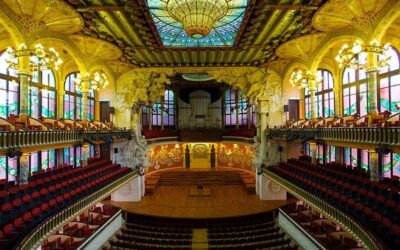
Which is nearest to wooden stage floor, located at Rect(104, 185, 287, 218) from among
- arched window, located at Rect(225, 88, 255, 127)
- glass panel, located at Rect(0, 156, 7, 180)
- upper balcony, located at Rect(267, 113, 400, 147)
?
upper balcony, located at Rect(267, 113, 400, 147)

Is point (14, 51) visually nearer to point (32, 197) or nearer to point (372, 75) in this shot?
point (32, 197)

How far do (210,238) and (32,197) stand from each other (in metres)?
7.65

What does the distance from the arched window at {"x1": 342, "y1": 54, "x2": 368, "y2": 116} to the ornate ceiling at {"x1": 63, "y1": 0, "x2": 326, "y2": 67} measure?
13.7 feet

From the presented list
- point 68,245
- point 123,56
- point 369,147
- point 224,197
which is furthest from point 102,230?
point 369,147

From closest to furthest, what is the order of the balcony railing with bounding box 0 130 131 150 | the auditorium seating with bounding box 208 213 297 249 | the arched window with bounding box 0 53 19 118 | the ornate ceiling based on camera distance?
the balcony railing with bounding box 0 130 131 150 < the ornate ceiling < the auditorium seating with bounding box 208 213 297 249 < the arched window with bounding box 0 53 19 118

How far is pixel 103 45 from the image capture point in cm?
1444

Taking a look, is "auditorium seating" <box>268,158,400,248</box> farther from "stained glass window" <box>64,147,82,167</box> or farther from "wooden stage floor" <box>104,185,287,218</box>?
"stained glass window" <box>64,147,82,167</box>

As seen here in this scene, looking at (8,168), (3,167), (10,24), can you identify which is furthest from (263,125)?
(10,24)

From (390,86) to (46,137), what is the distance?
1431 centimetres

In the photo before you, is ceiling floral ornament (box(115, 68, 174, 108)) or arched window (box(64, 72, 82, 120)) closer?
arched window (box(64, 72, 82, 120))

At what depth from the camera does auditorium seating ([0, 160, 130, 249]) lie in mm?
7605

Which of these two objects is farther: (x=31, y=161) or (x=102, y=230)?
(x=31, y=161)

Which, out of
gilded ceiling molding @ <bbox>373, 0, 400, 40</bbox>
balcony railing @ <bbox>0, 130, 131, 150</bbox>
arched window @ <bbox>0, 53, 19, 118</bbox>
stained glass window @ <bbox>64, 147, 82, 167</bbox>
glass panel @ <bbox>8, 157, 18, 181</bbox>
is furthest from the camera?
stained glass window @ <bbox>64, 147, 82, 167</bbox>

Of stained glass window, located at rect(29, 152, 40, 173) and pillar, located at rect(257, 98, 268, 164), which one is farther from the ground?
pillar, located at rect(257, 98, 268, 164)
